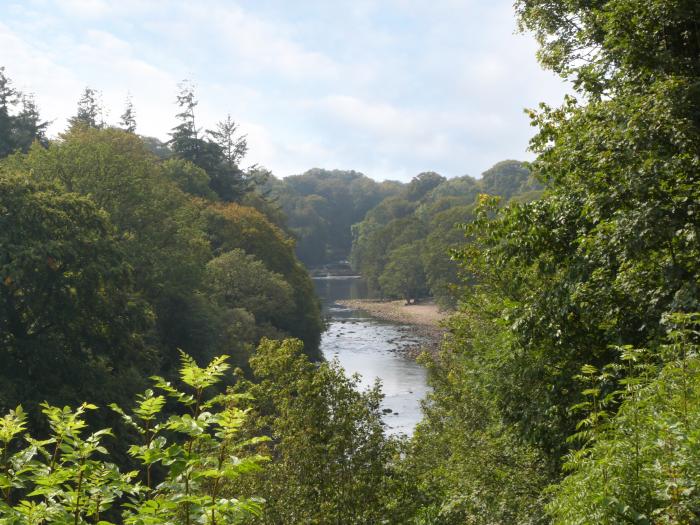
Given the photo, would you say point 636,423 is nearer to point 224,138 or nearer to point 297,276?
point 297,276

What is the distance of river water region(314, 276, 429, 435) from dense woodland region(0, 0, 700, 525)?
8.93 m

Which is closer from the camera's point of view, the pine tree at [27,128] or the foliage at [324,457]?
the foliage at [324,457]

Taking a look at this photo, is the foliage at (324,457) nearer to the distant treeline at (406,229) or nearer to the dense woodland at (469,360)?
the dense woodland at (469,360)

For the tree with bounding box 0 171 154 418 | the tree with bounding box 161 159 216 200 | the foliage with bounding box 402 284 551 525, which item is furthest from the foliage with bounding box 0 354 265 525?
the tree with bounding box 161 159 216 200

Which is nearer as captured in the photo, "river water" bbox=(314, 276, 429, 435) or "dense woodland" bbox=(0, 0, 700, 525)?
"dense woodland" bbox=(0, 0, 700, 525)

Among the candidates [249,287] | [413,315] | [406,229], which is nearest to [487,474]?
[249,287]

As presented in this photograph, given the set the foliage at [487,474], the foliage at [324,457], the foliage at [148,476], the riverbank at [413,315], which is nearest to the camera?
the foliage at [148,476]

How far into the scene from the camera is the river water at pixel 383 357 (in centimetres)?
4156

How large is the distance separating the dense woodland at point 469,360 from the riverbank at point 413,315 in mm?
30174

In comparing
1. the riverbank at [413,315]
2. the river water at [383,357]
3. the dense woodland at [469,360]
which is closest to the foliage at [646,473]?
the dense woodland at [469,360]

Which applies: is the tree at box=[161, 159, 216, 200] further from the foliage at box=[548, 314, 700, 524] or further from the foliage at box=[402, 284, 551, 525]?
the foliage at box=[548, 314, 700, 524]

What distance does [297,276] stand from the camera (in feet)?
199

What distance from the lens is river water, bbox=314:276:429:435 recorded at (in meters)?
41.6

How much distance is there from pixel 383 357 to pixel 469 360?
1618 inches
